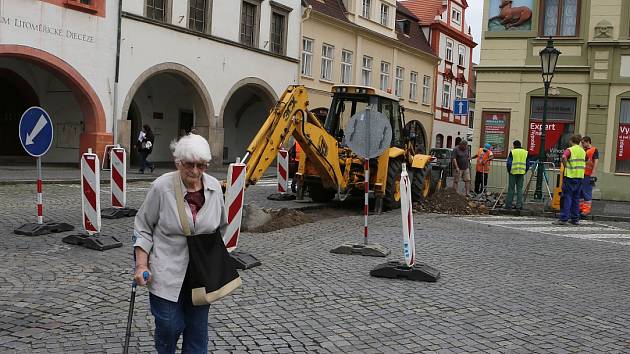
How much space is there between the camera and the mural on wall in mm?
19906

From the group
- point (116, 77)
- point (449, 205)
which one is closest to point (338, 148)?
point (449, 205)

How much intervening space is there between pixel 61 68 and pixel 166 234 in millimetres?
16992

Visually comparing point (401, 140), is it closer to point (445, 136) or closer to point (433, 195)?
point (433, 195)

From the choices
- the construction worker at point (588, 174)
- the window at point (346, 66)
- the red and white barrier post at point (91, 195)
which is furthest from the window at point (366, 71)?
the red and white barrier post at point (91, 195)

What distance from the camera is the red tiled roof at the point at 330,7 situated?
3036 cm

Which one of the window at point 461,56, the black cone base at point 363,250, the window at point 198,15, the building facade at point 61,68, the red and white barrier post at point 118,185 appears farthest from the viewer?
the window at point 461,56

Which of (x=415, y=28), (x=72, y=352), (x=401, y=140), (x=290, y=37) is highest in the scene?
(x=415, y=28)

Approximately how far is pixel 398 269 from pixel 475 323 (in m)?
1.73

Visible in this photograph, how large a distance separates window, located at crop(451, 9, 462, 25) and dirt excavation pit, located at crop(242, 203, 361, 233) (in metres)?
37.6

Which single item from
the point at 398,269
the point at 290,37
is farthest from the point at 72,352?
the point at 290,37

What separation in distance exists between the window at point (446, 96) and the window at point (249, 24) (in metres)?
22.6

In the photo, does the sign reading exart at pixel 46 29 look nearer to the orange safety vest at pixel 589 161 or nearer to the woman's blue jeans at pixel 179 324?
the orange safety vest at pixel 589 161

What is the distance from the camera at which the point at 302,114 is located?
11617mm

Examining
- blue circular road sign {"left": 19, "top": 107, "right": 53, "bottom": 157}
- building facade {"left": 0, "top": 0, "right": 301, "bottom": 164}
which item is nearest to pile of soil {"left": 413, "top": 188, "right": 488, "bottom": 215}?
blue circular road sign {"left": 19, "top": 107, "right": 53, "bottom": 157}
